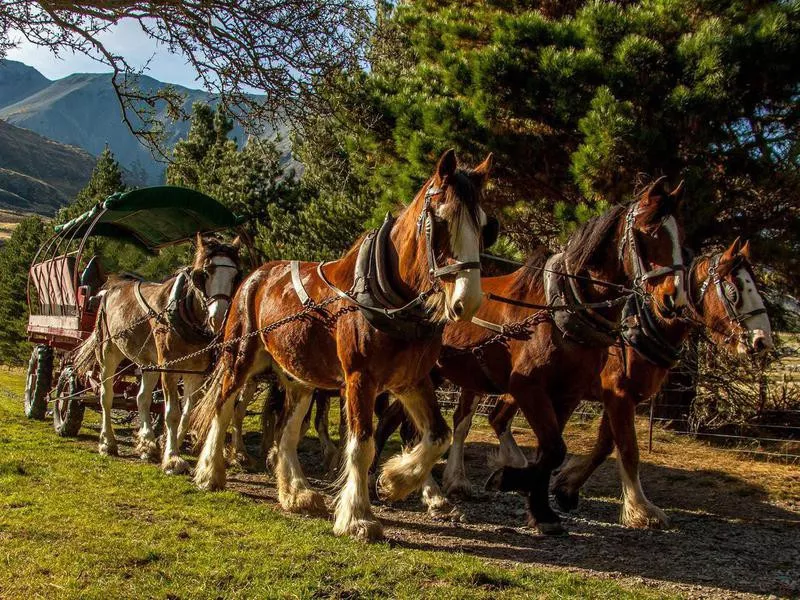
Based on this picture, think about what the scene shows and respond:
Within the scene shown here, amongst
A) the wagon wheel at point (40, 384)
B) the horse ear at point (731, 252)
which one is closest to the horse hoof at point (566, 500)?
the horse ear at point (731, 252)

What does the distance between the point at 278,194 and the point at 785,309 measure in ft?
43.9

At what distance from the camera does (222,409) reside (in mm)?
5930

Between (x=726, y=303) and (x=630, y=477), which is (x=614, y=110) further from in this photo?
(x=630, y=477)

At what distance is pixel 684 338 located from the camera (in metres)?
5.33

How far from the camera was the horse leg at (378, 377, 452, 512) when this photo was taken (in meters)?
4.46

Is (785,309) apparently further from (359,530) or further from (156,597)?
(156,597)

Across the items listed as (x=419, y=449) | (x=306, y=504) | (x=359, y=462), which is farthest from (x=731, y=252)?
(x=306, y=504)

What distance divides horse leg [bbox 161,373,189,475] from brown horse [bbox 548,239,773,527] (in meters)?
3.97

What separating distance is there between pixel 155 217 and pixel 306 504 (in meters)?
4.77

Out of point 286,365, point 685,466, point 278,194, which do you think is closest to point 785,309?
point 685,466

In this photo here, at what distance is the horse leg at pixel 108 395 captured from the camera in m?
7.55

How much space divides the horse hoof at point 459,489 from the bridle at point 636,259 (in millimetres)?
2538

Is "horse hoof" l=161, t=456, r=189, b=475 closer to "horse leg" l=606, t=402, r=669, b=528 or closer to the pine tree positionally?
"horse leg" l=606, t=402, r=669, b=528

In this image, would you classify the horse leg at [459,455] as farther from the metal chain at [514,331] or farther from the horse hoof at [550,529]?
the horse hoof at [550,529]
